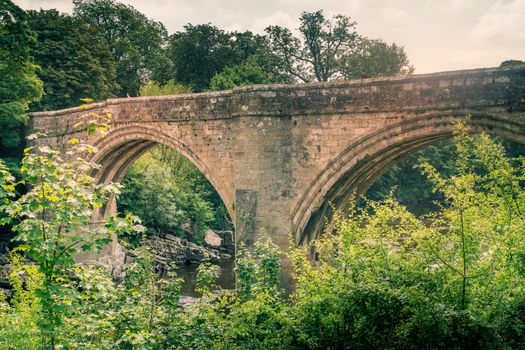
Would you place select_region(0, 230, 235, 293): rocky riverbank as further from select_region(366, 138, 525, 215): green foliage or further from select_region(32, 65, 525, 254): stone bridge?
select_region(366, 138, 525, 215): green foliage

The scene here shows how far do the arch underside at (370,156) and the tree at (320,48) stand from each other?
76.8ft

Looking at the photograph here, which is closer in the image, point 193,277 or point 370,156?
point 370,156

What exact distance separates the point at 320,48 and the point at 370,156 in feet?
89.2

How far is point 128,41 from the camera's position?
125ft

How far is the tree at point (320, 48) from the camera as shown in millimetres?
35453

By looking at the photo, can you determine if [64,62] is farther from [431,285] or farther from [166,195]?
[431,285]

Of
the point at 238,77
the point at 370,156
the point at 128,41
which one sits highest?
the point at 128,41

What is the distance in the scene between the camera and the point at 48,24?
27.2m

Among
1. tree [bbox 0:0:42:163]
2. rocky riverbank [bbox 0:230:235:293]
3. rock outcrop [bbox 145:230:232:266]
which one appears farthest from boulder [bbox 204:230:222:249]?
tree [bbox 0:0:42:163]

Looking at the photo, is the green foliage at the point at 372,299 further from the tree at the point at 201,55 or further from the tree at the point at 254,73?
the tree at the point at 201,55

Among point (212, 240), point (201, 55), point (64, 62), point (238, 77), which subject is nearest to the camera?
point (64, 62)

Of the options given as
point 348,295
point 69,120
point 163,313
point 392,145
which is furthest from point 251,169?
point 69,120

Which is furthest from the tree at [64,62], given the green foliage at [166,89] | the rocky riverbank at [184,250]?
the rocky riverbank at [184,250]

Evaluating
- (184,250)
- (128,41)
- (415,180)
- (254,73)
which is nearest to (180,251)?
(184,250)
